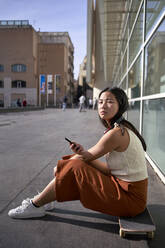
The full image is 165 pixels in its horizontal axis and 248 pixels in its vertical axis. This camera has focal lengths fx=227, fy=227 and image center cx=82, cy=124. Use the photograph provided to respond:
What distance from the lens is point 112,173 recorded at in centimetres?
195

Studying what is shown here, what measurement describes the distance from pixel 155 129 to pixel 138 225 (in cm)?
202

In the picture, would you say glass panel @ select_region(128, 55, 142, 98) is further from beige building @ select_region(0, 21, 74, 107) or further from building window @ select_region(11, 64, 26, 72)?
building window @ select_region(11, 64, 26, 72)

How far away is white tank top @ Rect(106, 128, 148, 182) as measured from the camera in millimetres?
1834

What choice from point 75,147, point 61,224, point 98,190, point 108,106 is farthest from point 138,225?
point 108,106

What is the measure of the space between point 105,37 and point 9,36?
4235 cm

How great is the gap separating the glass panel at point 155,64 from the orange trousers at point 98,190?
1.77 m

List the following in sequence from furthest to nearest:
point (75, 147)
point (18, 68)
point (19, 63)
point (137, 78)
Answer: point (18, 68), point (19, 63), point (137, 78), point (75, 147)

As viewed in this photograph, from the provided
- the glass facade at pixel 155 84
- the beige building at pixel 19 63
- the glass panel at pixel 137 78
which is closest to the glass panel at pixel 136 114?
the glass panel at pixel 137 78

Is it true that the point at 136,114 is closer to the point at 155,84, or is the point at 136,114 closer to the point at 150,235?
the point at 155,84

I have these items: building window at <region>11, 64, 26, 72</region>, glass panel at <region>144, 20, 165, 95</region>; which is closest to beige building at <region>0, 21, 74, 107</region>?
building window at <region>11, 64, 26, 72</region>

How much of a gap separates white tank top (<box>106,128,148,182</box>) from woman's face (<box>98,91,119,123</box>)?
0.65ft

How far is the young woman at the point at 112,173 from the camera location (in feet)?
5.94

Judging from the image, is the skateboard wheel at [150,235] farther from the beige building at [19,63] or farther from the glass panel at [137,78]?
the beige building at [19,63]

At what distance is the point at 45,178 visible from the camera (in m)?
3.06
